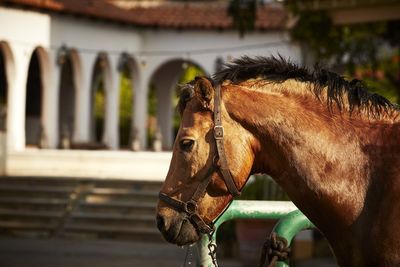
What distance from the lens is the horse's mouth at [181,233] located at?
439cm

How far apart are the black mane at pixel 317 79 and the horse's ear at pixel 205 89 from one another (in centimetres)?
9

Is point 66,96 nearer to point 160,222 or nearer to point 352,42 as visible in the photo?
point 352,42

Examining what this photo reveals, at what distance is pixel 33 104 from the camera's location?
32094mm

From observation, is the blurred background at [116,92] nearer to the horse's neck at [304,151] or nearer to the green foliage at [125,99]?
the green foliage at [125,99]

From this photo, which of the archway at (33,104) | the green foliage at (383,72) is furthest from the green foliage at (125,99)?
the green foliage at (383,72)

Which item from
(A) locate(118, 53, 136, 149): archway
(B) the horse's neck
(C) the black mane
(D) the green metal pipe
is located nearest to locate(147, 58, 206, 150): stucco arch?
(A) locate(118, 53, 136, 149): archway

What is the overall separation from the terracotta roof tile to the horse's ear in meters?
24.7

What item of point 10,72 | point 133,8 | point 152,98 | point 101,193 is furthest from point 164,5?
point 101,193

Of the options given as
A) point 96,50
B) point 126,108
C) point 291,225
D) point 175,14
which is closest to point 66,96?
point 96,50

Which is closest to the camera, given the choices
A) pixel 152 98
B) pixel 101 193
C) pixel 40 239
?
pixel 40 239

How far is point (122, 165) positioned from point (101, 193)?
447 centimetres

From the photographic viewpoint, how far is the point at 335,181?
4.37 m

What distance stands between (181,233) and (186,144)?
394 mm

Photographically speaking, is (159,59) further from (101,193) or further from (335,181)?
(335,181)
